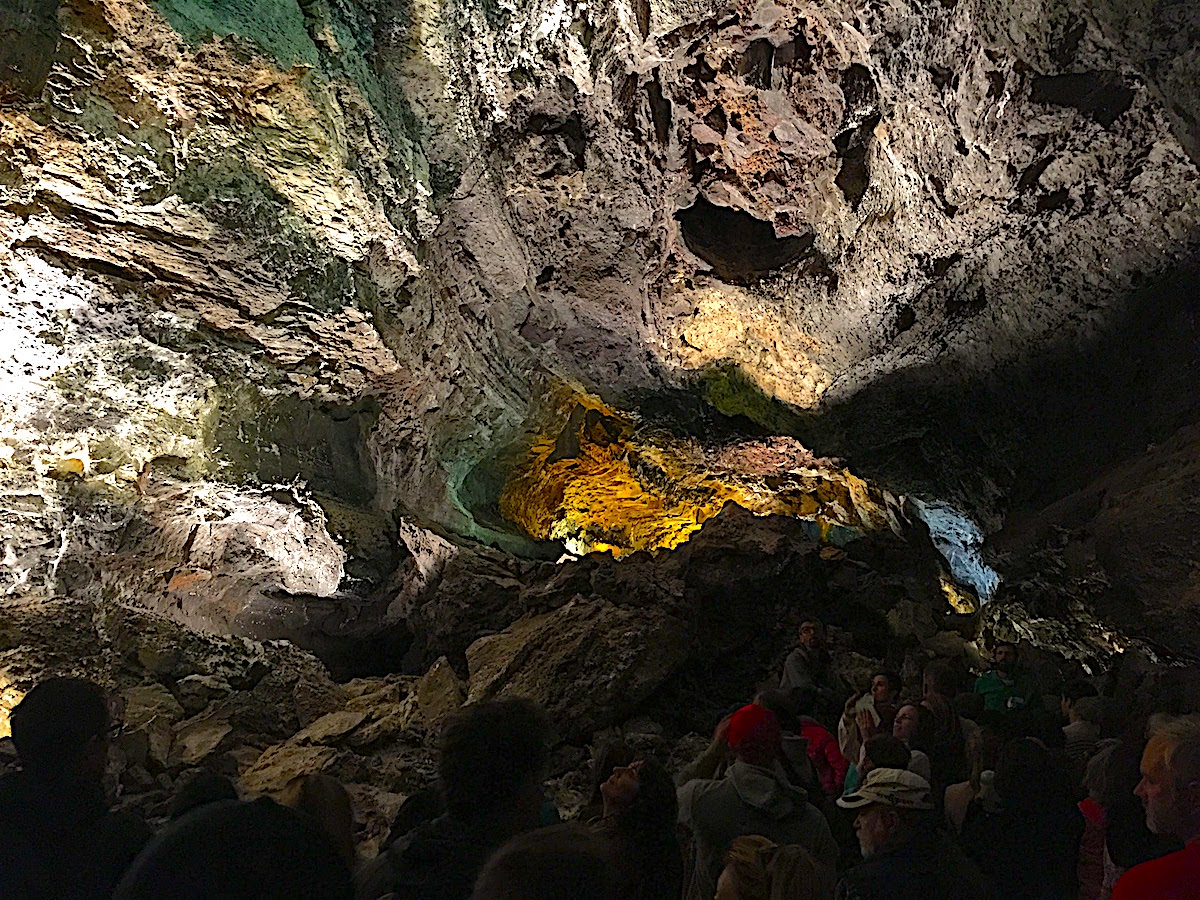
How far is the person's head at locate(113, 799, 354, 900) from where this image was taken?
1.48 metres

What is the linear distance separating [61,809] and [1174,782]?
2818 millimetres

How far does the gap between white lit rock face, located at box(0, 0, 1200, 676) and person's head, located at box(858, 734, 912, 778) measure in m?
3.21

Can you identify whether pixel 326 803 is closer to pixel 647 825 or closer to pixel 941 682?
pixel 647 825

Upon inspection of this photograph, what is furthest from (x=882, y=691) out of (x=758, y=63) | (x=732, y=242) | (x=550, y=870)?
(x=732, y=242)

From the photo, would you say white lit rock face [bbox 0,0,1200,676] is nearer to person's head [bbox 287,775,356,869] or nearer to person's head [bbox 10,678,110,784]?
person's head [bbox 287,775,356,869]

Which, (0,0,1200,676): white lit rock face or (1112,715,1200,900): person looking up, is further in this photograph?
(0,0,1200,676): white lit rock face

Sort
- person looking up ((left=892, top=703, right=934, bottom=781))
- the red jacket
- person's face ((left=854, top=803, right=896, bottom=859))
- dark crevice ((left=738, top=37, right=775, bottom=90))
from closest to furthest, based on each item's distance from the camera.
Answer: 1. person's face ((left=854, top=803, right=896, bottom=859))
2. person looking up ((left=892, top=703, right=934, bottom=781))
3. the red jacket
4. dark crevice ((left=738, top=37, right=775, bottom=90))

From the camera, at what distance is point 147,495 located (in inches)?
297

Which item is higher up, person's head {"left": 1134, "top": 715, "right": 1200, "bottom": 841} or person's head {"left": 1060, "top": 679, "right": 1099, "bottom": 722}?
person's head {"left": 1134, "top": 715, "right": 1200, "bottom": 841}

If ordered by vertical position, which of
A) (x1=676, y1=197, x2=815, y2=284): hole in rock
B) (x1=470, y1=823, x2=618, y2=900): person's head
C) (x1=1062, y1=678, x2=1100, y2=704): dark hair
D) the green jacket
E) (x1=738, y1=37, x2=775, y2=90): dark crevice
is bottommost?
(x1=1062, y1=678, x2=1100, y2=704): dark hair

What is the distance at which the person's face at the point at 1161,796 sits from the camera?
1893 mm

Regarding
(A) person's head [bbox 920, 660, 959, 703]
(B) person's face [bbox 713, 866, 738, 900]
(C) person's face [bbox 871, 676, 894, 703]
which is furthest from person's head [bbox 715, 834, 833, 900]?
(C) person's face [bbox 871, 676, 894, 703]

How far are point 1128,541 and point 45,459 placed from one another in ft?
29.2

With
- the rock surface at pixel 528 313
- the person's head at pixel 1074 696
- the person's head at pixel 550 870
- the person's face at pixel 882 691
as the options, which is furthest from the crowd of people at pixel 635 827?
the rock surface at pixel 528 313
